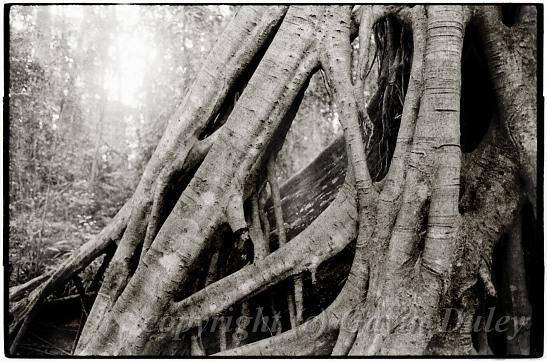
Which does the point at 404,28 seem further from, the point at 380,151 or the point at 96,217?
the point at 96,217

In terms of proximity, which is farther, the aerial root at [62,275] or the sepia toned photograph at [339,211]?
the aerial root at [62,275]

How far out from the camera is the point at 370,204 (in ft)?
5.89

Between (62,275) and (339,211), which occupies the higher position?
(339,211)

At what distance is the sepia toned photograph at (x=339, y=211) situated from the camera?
5.73ft

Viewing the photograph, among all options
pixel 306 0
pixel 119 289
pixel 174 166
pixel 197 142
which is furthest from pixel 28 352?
pixel 306 0

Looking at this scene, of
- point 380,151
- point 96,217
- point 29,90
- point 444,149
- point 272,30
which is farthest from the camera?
point 96,217

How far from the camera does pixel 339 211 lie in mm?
1844

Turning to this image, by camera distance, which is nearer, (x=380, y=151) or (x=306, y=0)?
(x=306, y=0)

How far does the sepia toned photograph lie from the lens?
1.75m

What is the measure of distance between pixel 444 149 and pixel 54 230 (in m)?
2.83

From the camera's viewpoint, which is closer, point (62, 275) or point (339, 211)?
point (339, 211)

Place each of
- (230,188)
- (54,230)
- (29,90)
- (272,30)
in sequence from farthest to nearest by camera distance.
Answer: (54,230), (29,90), (272,30), (230,188)

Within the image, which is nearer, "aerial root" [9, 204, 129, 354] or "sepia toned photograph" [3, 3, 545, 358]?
"sepia toned photograph" [3, 3, 545, 358]

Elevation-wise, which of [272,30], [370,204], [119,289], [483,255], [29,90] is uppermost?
[272,30]
